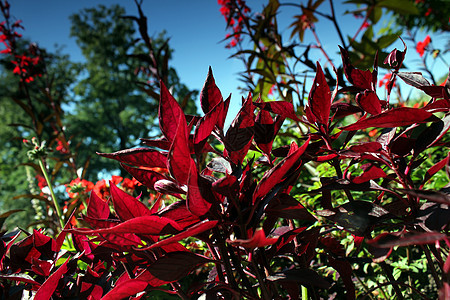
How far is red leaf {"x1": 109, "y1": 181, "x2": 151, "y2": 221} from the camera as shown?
45 centimetres

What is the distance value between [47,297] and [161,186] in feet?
0.92

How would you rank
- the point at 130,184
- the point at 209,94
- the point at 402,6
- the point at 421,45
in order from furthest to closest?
the point at 421,45 < the point at 130,184 < the point at 402,6 < the point at 209,94

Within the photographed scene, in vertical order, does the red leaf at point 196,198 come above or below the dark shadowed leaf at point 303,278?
above

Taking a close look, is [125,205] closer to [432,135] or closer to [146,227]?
[146,227]

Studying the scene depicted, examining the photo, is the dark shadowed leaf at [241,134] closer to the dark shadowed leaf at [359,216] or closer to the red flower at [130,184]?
the dark shadowed leaf at [359,216]

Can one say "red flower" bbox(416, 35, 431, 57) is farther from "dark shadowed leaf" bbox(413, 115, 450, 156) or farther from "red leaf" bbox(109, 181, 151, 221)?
"red leaf" bbox(109, 181, 151, 221)

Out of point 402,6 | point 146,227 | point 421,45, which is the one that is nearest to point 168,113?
point 146,227

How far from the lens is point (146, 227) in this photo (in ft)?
1.31

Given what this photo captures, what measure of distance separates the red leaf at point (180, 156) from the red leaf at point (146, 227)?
67 mm

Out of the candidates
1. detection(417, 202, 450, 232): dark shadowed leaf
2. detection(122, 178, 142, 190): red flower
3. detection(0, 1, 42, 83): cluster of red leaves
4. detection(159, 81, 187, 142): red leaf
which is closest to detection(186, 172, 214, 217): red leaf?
detection(159, 81, 187, 142): red leaf

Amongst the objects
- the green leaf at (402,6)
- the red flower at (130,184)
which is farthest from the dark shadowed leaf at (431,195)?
the red flower at (130,184)

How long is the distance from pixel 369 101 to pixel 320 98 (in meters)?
0.08

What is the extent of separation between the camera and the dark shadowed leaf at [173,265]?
0.42 m

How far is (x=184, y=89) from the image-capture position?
72.8 ft
